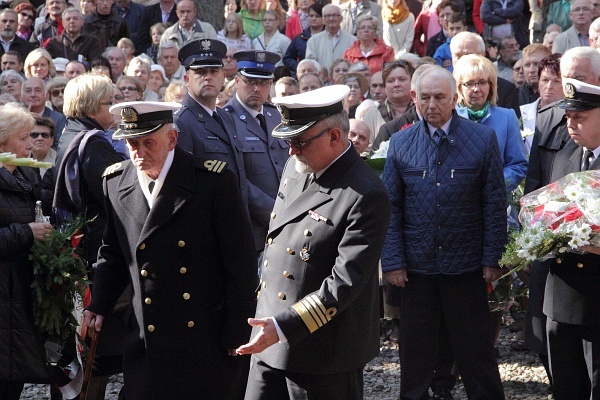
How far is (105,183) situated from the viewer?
5035mm

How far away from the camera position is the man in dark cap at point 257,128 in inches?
276

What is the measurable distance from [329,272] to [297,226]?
26 centimetres

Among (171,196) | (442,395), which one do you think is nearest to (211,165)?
(171,196)

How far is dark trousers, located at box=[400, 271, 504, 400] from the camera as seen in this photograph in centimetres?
618

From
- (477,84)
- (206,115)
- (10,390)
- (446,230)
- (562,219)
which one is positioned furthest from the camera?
(477,84)

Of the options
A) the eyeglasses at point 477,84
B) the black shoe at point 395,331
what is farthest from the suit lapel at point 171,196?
the black shoe at point 395,331

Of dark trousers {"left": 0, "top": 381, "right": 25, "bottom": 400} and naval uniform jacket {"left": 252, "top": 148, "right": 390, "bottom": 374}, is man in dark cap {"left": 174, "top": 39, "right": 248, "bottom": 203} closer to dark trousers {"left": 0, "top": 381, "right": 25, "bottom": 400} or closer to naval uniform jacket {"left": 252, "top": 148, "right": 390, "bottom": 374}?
dark trousers {"left": 0, "top": 381, "right": 25, "bottom": 400}

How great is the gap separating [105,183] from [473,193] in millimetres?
2350

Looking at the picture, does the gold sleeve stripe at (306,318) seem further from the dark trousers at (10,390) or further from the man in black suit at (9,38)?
the man in black suit at (9,38)

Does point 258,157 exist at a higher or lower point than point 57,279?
higher

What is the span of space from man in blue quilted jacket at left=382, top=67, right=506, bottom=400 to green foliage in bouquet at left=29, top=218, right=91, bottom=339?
75.6 inches

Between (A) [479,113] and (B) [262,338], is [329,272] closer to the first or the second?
(B) [262,338]

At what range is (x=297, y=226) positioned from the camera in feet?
14.7

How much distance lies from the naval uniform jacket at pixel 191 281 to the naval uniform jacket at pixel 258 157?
2.07m
